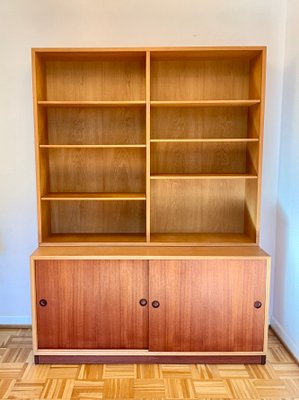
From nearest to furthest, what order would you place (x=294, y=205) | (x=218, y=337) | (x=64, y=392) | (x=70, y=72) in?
(x=64, y=392), (x=218, y=337), (x=294, y=205), (x=70, y=72)

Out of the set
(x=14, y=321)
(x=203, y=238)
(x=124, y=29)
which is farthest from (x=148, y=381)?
(x=124, y=29)

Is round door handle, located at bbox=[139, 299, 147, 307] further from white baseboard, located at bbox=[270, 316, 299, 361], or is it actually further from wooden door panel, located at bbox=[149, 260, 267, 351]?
white baseboard, located at bbox=[270, 316, 299, 361]

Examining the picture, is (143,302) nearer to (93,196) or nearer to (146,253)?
(146,253)

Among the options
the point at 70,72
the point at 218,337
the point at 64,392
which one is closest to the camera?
the point at 64,392

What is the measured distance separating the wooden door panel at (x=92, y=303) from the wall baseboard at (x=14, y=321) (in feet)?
2.05

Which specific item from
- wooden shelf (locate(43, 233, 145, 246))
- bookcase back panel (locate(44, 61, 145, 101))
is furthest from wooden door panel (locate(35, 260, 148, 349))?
bookcase back panel (locate(44, 61, 145, 101))

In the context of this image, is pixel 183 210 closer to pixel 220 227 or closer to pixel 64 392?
pixel 220 227

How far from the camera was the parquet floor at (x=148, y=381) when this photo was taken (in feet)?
6.56

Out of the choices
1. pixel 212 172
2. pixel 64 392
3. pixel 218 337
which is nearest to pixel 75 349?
pixel 64 392

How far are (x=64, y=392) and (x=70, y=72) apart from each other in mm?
2185

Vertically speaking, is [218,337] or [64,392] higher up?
[218,337]

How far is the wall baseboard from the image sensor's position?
2.80m

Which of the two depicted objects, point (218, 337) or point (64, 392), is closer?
point (64, 392)

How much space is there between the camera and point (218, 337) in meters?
2.22
